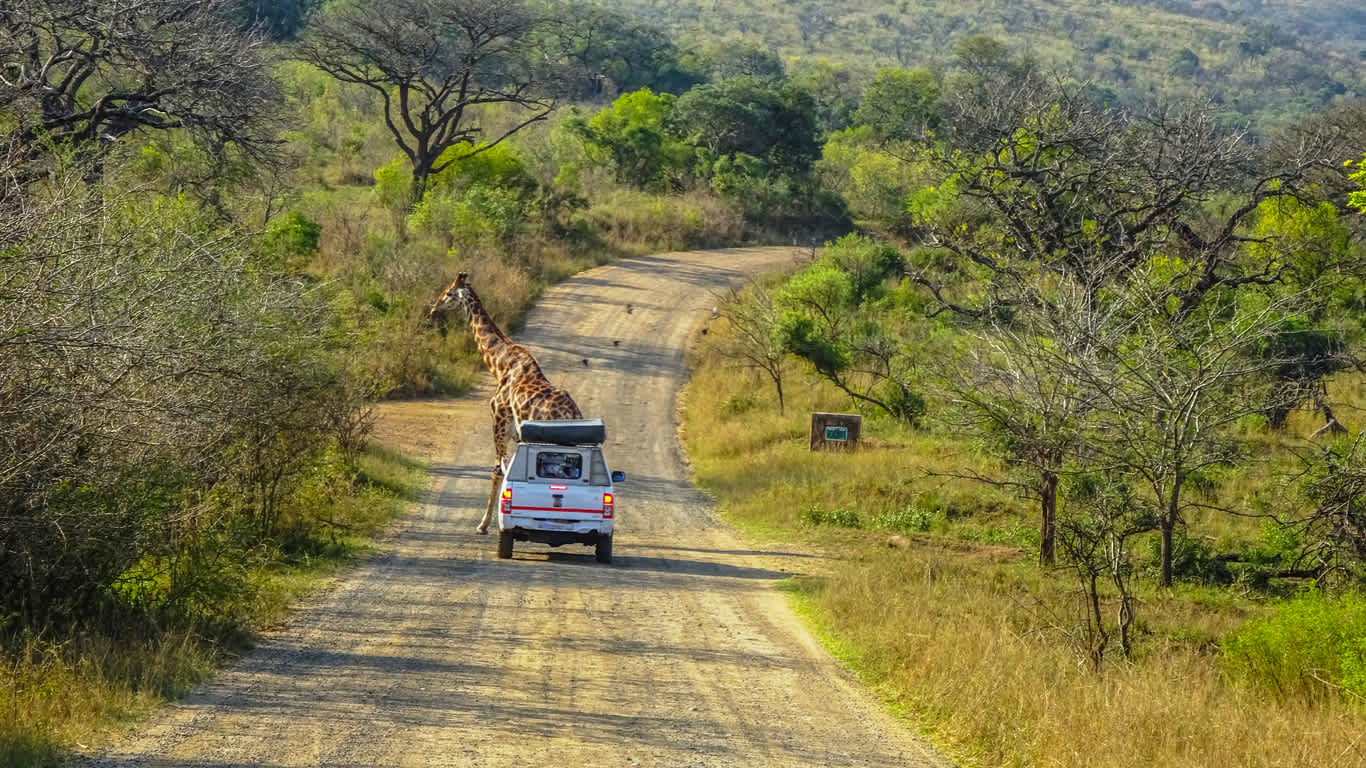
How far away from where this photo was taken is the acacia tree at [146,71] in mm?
21125

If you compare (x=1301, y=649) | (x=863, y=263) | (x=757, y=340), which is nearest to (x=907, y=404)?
(x=757, y=340)

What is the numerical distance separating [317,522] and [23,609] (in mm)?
8025

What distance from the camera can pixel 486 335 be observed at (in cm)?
2406

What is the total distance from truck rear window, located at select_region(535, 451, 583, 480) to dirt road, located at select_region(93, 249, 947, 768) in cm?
116

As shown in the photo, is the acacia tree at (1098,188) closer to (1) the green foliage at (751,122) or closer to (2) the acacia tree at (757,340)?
(2) the acacia tree at (757,340)

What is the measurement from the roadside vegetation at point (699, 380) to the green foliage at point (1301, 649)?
0.04 meters

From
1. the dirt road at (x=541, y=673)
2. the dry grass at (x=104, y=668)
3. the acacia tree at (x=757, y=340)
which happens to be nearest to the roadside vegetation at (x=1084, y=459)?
the acacia tree at (x=757, y=340)

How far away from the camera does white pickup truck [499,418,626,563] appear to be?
17.8 m

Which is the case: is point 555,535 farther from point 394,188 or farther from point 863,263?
point 394,188

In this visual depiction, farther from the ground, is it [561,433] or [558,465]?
[561,433]

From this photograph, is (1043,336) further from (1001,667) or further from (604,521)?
(1001,667)

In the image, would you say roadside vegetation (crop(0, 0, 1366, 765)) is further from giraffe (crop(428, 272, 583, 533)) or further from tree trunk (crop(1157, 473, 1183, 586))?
giraffe (crop(428, 272, 583, 533))

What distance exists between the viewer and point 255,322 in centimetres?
1506

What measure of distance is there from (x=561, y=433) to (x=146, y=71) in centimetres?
1018
